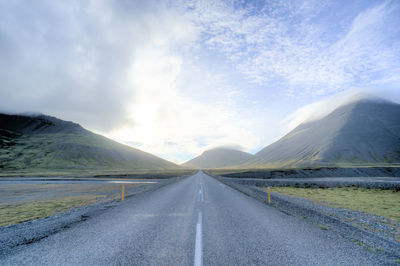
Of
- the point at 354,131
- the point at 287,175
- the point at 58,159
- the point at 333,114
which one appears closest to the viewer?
the point at 287,175

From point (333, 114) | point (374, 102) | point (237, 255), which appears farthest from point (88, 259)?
point (374, 102)

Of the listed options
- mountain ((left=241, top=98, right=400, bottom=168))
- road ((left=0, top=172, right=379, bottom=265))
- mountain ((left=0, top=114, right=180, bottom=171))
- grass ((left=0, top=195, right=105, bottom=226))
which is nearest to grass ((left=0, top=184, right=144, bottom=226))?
grass ((left=0, top=195, right=105, bottom=226))

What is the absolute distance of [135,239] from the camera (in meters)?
6.09

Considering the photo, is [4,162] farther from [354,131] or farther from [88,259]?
[354,131]

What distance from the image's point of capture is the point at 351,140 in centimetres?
12888

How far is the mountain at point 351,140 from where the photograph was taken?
113 m

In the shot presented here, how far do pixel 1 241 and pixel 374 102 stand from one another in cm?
25142

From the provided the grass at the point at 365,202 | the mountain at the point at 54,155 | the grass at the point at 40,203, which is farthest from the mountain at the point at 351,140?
the mountain at the point at 54,155

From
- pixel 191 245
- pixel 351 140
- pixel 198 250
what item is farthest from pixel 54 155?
pixel 351 140

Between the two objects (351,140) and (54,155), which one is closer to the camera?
(351,140)

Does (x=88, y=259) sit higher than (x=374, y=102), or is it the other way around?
(x=374, y=102)

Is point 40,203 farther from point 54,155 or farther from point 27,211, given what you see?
point 54,155

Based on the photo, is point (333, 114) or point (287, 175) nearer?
point (287, 175)

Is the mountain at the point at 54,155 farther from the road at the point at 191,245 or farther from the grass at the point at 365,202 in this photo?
the road at the point at 191,245
